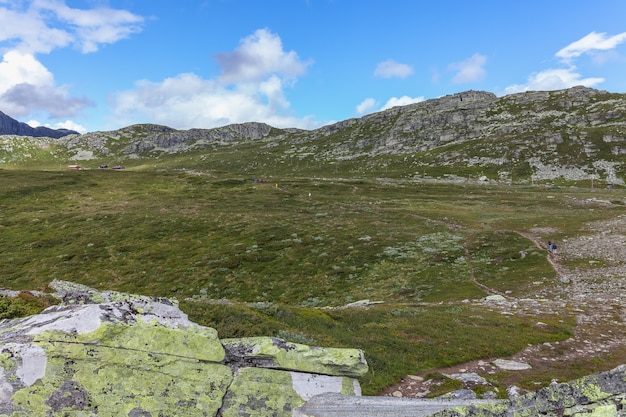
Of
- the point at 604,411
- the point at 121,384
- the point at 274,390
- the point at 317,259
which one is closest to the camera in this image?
the point at 604,411

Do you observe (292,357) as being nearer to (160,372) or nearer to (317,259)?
(160,372)

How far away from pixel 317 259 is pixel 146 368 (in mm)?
42147

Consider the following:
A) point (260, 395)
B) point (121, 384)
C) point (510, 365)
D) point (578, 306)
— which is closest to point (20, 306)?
point (121, 384)

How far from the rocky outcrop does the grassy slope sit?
15.9ft

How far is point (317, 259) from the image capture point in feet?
165

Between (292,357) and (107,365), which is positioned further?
(292,357)

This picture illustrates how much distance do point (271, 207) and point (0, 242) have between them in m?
53.8

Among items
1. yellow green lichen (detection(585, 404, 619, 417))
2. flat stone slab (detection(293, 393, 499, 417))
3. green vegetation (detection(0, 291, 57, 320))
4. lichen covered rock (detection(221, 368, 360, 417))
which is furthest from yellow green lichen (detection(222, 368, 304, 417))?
green vegetation (detection(0, 291, 57, 320))

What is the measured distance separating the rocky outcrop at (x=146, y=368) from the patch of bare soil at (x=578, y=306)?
5649 mm

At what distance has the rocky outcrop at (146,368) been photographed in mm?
7648

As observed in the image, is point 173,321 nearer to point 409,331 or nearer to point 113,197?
point 409,331

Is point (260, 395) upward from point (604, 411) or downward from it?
downward

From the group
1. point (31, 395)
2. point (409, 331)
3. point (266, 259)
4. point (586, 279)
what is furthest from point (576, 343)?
point (266, 259)

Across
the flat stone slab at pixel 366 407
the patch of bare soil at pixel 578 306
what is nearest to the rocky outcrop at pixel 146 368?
the flat stone slab at pixel 366 407
